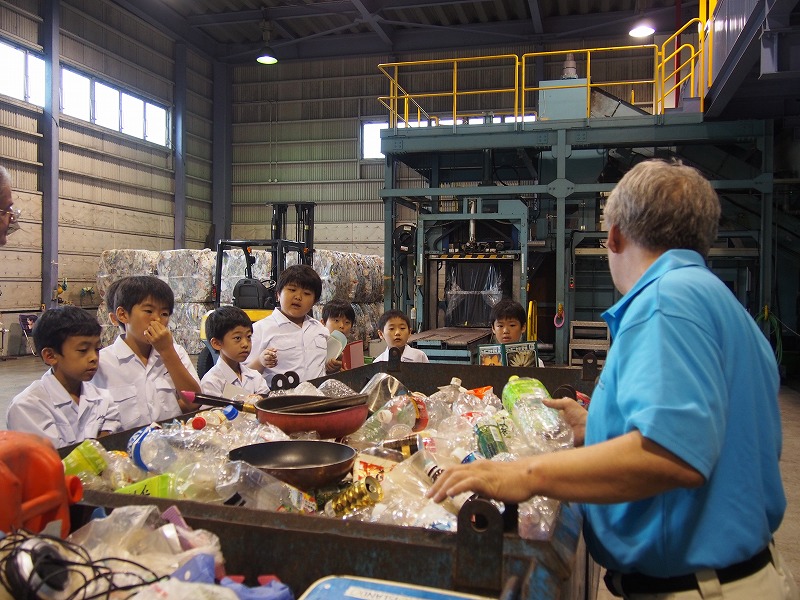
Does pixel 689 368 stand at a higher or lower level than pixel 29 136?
lower

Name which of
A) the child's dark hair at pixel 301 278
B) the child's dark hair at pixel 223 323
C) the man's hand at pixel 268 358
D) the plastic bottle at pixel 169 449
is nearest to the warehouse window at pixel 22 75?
the child's dark hair at pixel 301 278

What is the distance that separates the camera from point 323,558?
1.02 meters

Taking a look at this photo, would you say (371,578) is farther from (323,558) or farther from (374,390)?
(374,390)

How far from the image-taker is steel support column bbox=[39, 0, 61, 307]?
467 inches

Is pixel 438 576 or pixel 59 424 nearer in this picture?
pixel 438 576

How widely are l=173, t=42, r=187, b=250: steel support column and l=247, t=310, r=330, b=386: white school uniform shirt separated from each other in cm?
1262

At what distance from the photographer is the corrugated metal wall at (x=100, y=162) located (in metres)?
11.5

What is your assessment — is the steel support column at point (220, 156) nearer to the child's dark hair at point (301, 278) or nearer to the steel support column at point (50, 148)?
the steel support column at point (50, 148)

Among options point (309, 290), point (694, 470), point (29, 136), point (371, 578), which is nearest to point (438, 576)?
point (371, 578)

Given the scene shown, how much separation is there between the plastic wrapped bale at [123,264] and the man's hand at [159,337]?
995 cm

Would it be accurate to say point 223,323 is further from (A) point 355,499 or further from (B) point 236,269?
(B) point 236,269

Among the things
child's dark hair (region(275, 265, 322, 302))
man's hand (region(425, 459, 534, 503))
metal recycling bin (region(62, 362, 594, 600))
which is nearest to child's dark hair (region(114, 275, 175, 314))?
child's dark hair (region(275, 265, 322, 302))

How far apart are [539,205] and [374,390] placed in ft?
24.2

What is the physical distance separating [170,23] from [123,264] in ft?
22.2
